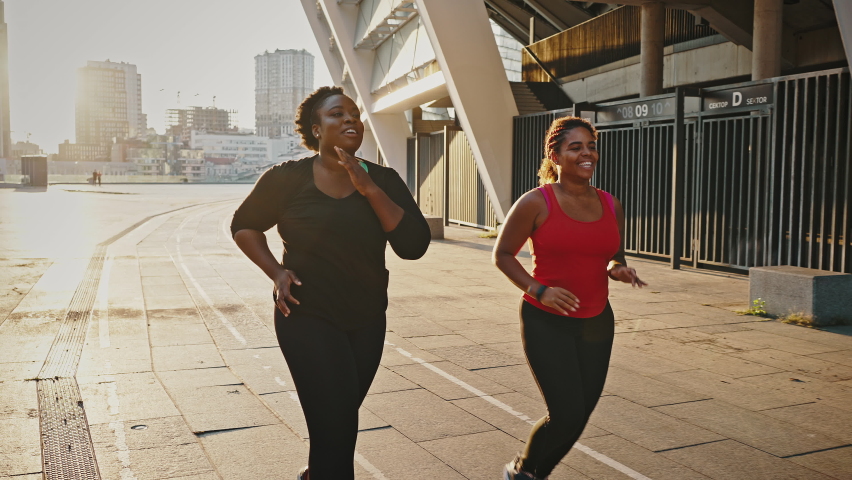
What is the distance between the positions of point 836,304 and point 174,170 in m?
160

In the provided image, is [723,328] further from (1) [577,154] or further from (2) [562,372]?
(2) [562,372]

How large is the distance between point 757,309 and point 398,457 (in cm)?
600

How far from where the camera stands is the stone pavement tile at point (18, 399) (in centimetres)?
517

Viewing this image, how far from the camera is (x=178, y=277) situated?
12023 mm

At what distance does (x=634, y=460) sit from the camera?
171 inches

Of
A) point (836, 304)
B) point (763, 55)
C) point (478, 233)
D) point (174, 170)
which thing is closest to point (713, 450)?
point (836, 304)

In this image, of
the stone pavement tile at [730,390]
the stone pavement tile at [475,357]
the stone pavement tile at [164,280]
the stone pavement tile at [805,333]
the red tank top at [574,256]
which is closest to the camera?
the red tank top at [574,256]

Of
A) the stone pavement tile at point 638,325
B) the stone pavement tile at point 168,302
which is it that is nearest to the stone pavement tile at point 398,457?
the stone pavement tile at point 638,325

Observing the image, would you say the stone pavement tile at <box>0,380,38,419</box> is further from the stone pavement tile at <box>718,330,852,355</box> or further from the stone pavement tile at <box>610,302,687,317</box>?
the stone pavement tile at <box>610,302,687,317</box>

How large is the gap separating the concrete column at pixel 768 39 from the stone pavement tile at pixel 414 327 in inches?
374

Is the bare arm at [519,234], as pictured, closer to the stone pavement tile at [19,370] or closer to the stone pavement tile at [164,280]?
the stone pavement tile at [19,370]

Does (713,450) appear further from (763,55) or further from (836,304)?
(763,55)

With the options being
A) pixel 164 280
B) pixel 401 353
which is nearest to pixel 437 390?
pixel 401 353

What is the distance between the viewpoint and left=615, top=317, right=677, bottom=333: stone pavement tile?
26.9ft
